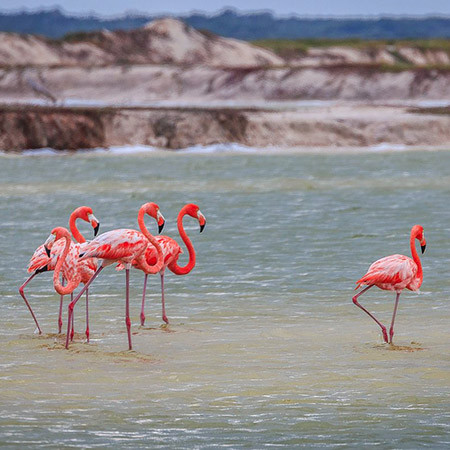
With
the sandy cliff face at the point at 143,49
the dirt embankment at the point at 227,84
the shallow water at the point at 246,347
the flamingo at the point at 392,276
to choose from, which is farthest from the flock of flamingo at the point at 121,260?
the sandy cliff face at the point at 143,49

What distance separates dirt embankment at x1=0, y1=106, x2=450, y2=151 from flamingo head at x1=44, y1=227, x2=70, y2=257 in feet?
84.8

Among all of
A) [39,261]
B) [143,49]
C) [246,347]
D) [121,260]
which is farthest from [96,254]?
[143,49]

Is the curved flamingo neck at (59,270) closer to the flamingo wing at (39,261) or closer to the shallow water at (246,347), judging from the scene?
the flamingo wing at (39,261)

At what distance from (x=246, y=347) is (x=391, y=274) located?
Answer: 1306 millimetres

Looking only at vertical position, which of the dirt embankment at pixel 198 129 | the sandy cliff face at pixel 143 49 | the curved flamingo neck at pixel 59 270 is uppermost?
the sandy cliff face at pixel 143 49

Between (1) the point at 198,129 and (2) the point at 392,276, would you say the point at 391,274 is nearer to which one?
(2) the point at 392,276

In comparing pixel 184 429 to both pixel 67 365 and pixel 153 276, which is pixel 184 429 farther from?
pixel 153 276

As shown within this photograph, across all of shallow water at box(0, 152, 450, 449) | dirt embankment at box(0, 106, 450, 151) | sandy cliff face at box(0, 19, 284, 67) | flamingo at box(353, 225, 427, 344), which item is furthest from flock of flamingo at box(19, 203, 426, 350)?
sandy cliff face at box(0, 19, 284, 67)

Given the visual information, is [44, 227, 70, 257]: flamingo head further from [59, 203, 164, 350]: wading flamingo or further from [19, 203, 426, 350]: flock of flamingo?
[59, 203, 164, 350]: wading flamingo

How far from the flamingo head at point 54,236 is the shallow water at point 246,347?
2.82 feet

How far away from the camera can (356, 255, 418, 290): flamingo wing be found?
30.5 ft

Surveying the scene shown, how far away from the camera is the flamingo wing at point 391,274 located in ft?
30.5

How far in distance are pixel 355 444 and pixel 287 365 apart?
1967mm

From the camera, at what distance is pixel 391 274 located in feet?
30.6
